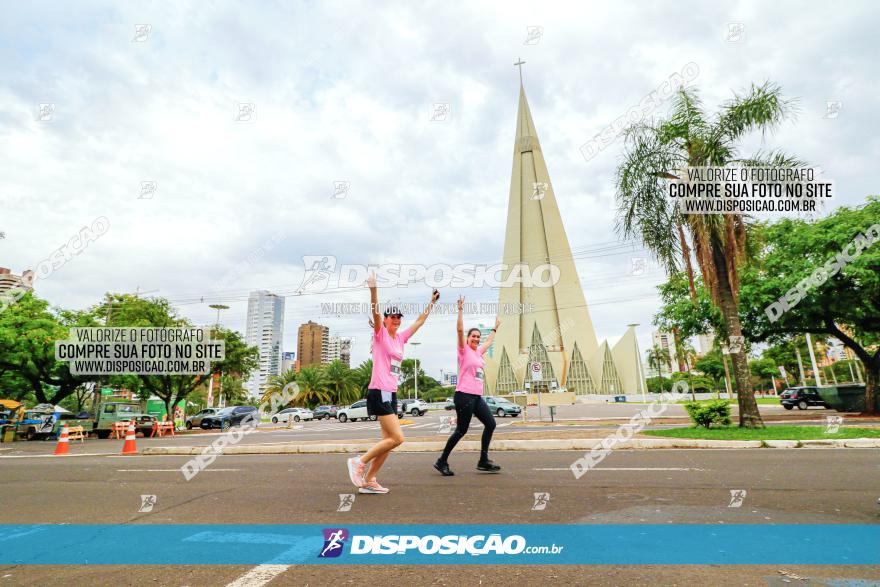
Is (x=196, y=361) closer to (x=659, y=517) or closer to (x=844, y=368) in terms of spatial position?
(x=659, y=517)

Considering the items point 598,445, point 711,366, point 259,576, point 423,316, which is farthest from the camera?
point 711,366

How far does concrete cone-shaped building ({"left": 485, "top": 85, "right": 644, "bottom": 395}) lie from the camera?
254 ft

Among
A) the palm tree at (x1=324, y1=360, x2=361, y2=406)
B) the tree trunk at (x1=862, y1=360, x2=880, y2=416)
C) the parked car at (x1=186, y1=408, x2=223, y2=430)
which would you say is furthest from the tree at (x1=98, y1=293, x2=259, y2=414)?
the tree trunk at (x1=862, y1=360, x2=880, y2=416)

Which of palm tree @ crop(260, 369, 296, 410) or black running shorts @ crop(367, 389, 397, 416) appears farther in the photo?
palm tree @ crop(260, 369, 296, 410)

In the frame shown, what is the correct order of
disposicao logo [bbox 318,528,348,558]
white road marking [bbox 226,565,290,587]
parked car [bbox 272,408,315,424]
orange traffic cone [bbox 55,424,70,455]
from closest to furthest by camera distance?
white road marking [bbox 226,565,290,587]
disposicao logo [bbox 318,528,348,558]
orange traffic cone [bbox 55,424,70,455]
parked car [bbox 272,408,315,424]

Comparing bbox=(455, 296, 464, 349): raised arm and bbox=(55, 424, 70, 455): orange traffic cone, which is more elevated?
bbox=(455, 296, 464, 349): raised arm

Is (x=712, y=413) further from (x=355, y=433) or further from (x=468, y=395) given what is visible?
(x=355, y=433)

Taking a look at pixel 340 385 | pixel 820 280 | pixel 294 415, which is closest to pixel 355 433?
pixel 820 280

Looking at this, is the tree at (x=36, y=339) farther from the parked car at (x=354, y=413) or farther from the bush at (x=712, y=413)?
the bush at (x=712, y=413)

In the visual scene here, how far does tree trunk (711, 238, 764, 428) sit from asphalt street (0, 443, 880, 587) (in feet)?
13.3

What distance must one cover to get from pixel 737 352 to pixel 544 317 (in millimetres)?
69327

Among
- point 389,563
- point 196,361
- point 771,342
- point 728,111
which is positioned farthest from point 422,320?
point 196,361

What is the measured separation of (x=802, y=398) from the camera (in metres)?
27.1

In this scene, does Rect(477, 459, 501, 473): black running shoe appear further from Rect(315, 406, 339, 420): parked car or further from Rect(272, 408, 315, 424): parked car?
Rect(315, 406, 339, 420): parked car
